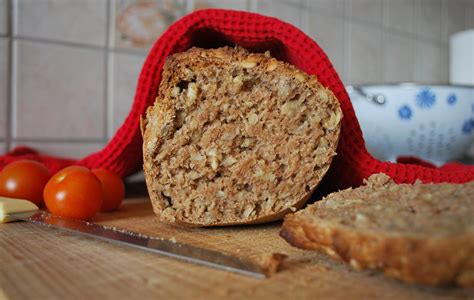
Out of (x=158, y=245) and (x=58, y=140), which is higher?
(x=58, y=140)

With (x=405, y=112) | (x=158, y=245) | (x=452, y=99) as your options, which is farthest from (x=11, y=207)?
(x=452, y=99)

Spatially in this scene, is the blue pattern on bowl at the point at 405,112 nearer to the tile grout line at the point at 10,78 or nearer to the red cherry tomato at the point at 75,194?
the red cherry tomato at the point at 75,194

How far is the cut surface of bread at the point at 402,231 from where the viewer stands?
28.4 inches

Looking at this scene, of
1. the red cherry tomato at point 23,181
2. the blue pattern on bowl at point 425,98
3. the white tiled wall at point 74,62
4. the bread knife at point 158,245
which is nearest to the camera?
the bread knife at point 158,245

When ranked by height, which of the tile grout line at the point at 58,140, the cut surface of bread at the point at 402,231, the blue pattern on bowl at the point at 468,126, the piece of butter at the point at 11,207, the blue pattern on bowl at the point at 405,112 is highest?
the blue pattern on bowl at the point at 405,112

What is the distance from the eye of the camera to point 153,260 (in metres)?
0.93

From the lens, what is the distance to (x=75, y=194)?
1333 millimetres

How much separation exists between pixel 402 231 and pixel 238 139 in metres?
0.57

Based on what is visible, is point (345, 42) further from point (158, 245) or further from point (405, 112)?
point (158, 245)

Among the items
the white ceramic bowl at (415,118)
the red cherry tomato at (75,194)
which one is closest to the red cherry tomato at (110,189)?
the red cherry tomato at (75,194)

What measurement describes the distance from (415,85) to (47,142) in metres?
1.63

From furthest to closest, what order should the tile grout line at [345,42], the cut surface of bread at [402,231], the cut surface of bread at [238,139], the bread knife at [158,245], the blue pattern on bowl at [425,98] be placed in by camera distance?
1. the tile grout line at [345,42]
2. the blue pattern on bowl at [425,98]
3. the cut surface of bread at [238,139]
4. the bread knife at [158,245]
5. the cut surface of bread at [402,231]

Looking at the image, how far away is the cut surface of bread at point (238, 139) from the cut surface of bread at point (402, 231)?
196 millimetres

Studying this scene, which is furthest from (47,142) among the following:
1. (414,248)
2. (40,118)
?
(414,248)
